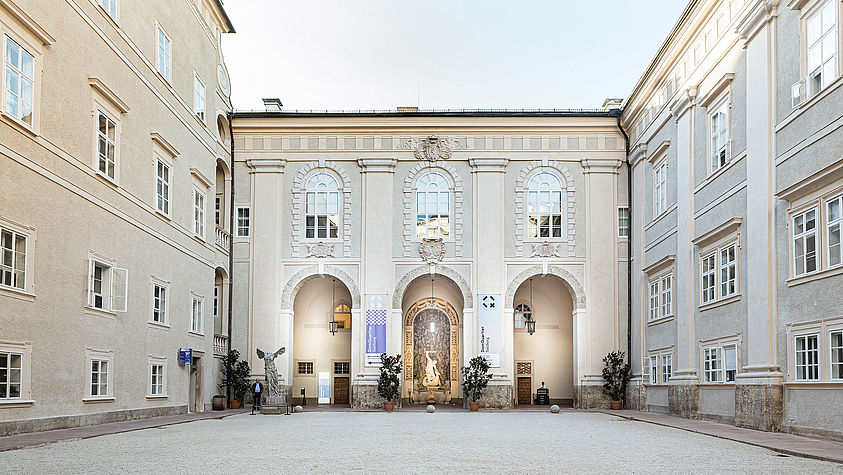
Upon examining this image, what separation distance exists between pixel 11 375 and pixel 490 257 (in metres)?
19.1

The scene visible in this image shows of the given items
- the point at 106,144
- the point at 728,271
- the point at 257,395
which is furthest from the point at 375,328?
the point at 728,271

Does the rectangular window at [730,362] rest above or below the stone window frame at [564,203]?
below

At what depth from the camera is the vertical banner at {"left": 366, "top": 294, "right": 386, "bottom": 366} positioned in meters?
32.2

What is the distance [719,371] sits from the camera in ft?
73.5

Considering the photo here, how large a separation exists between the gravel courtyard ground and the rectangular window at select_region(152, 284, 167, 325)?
5155 mm

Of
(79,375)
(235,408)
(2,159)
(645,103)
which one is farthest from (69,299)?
(645,103)

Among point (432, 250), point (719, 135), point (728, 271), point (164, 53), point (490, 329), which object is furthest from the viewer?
point (432, 250)

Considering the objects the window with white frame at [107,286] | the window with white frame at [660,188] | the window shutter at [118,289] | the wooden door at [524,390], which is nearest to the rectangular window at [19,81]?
the window with white frame at [107,286]

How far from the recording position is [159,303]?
82.4ft

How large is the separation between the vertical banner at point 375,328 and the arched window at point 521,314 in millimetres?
7403

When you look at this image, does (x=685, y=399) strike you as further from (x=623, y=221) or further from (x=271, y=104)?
(x=271, y=104)

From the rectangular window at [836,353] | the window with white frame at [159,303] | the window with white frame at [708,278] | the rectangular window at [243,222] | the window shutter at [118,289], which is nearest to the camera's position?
the rectangular window at [836,353]

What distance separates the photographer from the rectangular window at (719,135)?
22.0m

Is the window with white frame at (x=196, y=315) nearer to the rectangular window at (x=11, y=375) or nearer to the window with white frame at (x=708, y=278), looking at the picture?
the rectangular window at (x=11, y=375)
